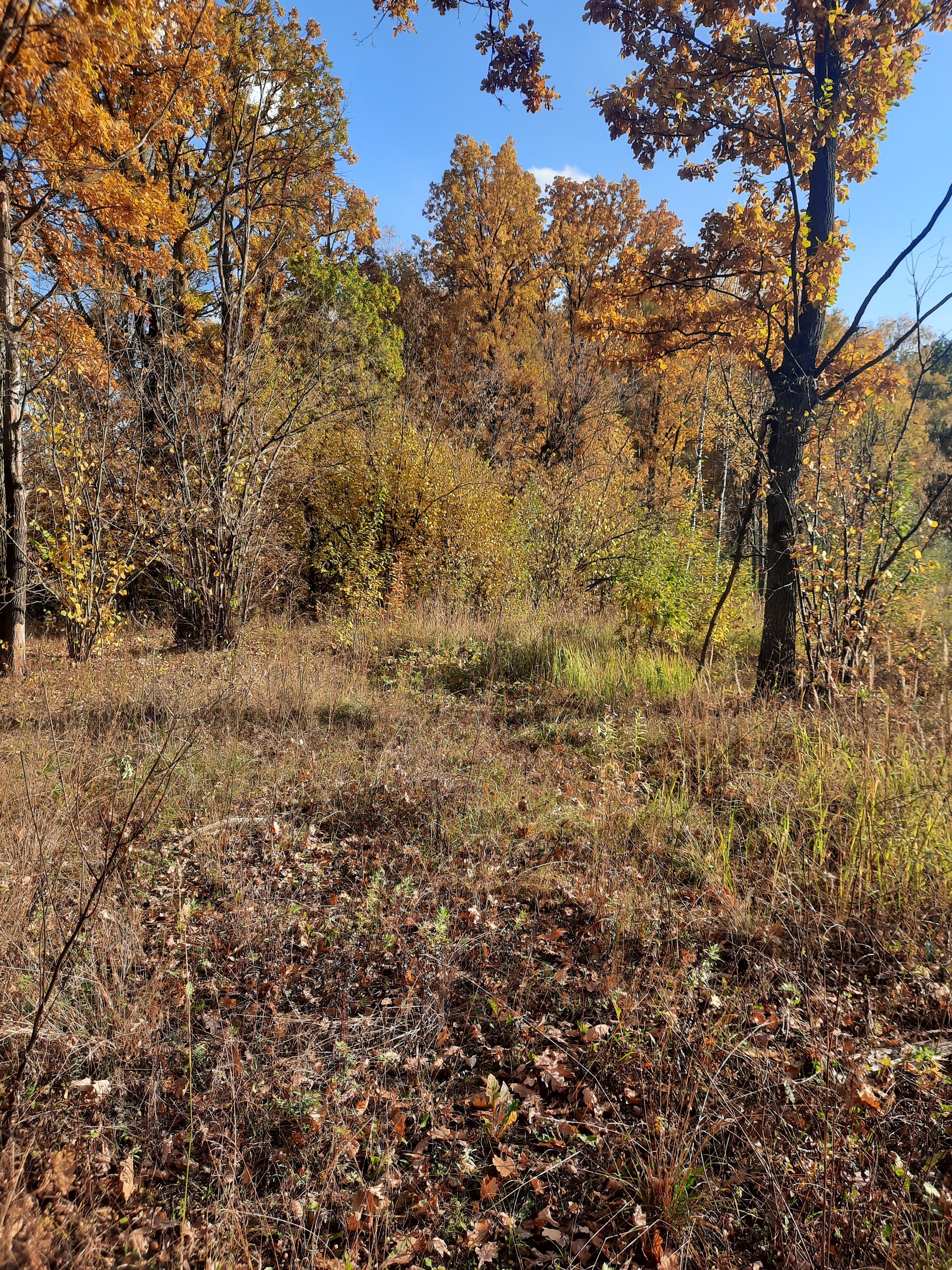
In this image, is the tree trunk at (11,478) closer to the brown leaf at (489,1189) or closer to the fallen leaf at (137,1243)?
the fallen leaf at (137,1243)

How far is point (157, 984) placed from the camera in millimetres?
2547

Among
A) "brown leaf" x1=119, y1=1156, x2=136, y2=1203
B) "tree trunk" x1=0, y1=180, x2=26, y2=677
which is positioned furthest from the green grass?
"tree trunk" x1=0, y1=180, x2=26, y2=677

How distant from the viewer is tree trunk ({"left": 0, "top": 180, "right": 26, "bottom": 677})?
23.6 ft

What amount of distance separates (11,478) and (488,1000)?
878 cm

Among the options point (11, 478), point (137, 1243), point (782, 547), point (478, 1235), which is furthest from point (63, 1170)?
point (11, 478)

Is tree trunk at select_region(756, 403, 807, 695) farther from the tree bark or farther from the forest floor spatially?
the forest floor

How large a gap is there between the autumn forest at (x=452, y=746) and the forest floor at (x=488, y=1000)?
20mm

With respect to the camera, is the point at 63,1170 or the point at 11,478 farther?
the point at 11,478

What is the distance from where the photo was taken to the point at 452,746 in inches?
196

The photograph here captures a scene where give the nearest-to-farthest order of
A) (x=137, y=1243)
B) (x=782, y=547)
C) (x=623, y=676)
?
(x=137, y=1243) < (x=782, y=547) < (x=623, y=676)

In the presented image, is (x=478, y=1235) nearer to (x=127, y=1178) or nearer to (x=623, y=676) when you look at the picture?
(x=127, y=1178)

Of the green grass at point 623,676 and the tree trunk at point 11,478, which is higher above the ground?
the tree trunk at point 11,478

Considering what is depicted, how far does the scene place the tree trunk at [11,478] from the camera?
23.6ft

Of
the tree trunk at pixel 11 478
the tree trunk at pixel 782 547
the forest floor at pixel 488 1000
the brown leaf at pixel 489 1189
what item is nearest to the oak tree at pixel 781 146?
Result: the tree trunk at pixel 782 547
